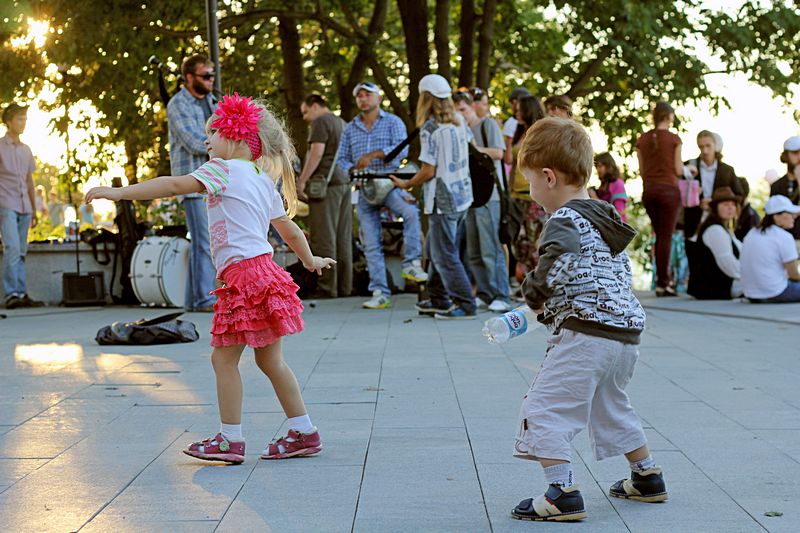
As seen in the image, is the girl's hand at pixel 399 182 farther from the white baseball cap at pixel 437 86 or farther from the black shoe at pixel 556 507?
the black shoe at pixel 556 507

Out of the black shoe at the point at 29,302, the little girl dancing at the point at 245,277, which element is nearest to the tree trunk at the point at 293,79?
the black shoe at the point at 29,302

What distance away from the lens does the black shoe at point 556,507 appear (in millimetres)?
3992

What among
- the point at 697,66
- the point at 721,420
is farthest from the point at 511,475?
the point at 697,66

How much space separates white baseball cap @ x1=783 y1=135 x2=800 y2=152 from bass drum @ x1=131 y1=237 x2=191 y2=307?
22.4ft

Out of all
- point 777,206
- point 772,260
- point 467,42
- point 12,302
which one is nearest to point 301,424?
point 772,260

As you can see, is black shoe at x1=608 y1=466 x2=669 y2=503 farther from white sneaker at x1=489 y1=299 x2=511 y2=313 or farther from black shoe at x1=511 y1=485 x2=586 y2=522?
white sneaker at x1=489 y1=299 x2=511 y2=313

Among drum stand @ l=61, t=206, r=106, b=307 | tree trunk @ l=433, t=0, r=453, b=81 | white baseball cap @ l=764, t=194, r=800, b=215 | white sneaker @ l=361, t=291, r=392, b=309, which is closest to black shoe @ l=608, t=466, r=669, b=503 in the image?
white sneaker @ l=361, t=291, r=392, b=309

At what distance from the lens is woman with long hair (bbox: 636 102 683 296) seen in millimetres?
13852

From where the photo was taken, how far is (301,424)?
5.08 meters

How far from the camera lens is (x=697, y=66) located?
20328mm

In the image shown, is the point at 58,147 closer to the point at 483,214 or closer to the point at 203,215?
the point at 203,215

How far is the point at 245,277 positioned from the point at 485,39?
51.0ft

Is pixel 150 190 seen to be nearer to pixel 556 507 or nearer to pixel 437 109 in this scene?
pixel 556 507

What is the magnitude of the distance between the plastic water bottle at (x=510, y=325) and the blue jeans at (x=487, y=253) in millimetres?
7441
